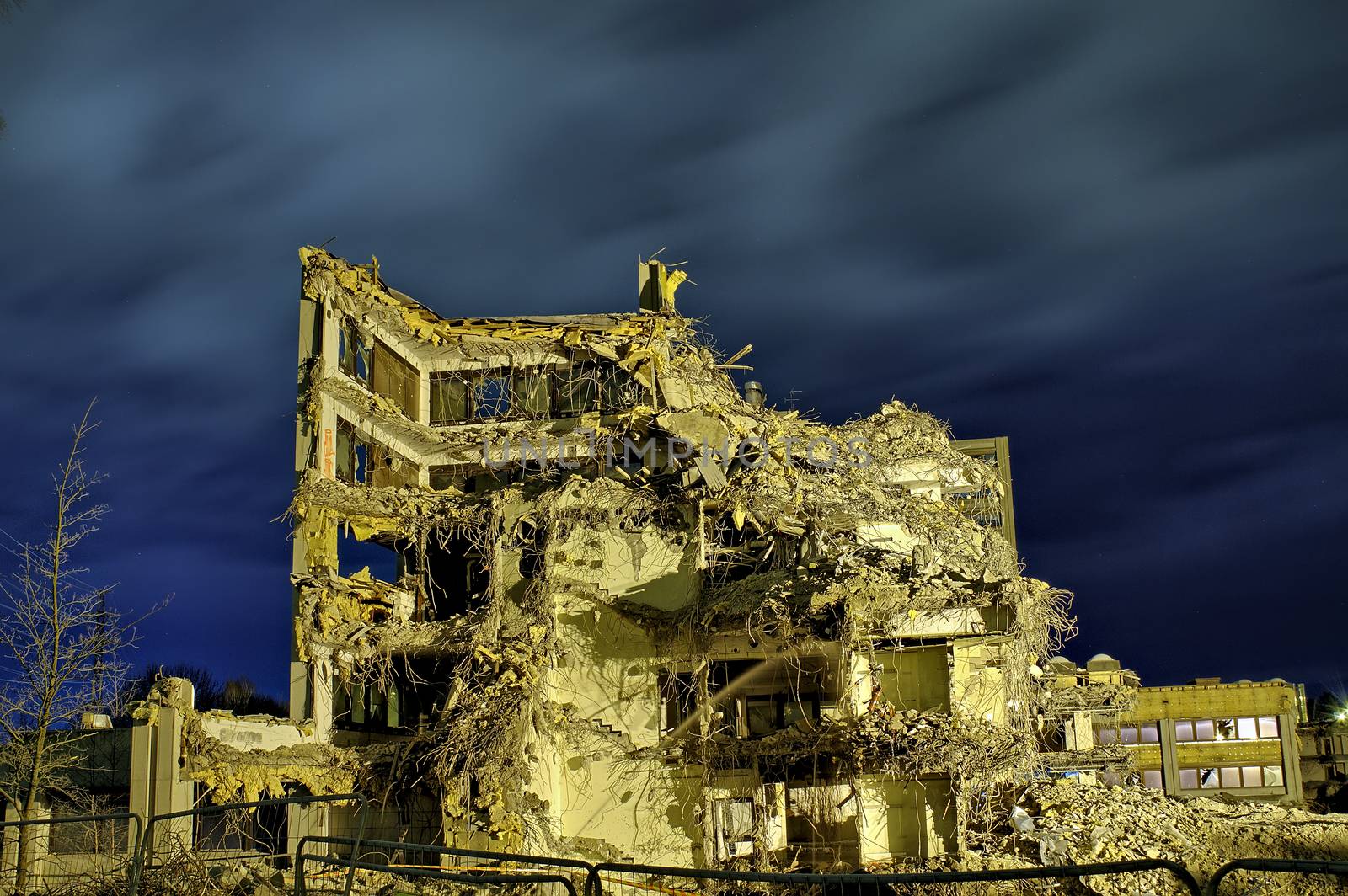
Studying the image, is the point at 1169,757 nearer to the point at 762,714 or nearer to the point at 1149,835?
the point at 1149,835

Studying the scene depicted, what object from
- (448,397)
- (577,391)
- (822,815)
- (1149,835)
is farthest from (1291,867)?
(448,397)

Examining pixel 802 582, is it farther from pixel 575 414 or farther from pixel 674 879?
pixel 575 414

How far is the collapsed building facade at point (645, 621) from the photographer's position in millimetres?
25328

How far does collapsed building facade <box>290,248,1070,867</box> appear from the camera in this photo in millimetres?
25328

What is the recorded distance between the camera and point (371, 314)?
3184 centimetres

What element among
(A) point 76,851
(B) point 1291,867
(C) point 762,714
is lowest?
(A) point 76,851

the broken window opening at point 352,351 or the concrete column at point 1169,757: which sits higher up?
the broken window opening at point 352,351

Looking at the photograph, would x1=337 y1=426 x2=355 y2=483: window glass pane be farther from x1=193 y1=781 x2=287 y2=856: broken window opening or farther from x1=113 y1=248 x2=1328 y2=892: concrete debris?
x1=193 y1=781 x2=287 y2=856: broken window opening

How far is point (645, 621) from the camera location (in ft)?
90.5

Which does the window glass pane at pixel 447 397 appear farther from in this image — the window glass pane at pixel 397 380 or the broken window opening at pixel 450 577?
the broken window opening at pixel 450 577

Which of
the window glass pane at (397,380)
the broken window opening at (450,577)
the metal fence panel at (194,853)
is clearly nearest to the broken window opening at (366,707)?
the broken window opening at (450,577)

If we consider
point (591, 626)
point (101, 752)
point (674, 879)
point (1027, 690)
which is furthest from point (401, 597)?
point (1027, 690)

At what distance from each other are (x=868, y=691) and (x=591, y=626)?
6.47 m

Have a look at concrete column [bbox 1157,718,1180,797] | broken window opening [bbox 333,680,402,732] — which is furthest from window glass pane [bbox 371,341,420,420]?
concrete column [bbox 1157,718,1180,797]
